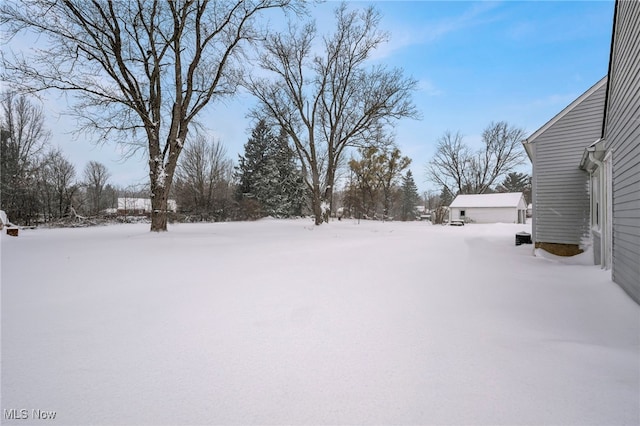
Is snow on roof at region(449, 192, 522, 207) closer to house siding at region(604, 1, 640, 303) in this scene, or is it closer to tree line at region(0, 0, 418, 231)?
tree line at region(0, 0, 418, 231)

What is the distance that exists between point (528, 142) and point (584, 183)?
202cm

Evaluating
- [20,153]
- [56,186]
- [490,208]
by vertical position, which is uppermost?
[20,153]

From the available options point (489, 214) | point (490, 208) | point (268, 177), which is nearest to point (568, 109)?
point (268, 177)

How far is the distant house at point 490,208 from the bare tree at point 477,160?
17.5ft

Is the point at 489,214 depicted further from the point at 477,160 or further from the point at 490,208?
the point at 477,160

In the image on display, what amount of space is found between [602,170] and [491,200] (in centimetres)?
2637

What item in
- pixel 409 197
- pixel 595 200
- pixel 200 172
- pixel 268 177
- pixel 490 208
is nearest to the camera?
pixel 595 200

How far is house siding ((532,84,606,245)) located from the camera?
8977mm

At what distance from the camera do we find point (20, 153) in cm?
2120

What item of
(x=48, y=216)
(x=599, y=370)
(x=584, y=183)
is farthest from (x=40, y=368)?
(x=48, y=216)

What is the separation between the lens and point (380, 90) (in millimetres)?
Answer: 16594

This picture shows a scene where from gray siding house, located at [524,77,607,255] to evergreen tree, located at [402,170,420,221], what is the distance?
3981cm

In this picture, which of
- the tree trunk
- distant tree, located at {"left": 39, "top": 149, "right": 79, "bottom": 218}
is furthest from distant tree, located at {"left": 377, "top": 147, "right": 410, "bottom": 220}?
distant tree, located at {"left": 39, "top": 149, "right": 79, "bottom": 218}

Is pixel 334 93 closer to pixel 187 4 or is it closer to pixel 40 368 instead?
pixel 187 4
